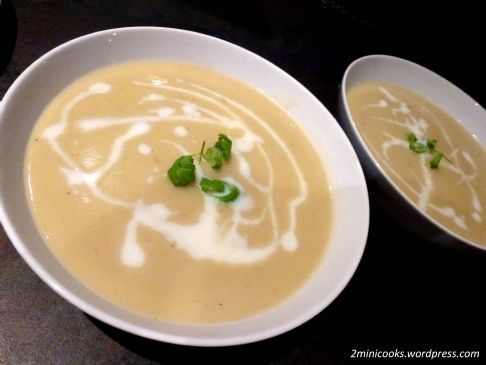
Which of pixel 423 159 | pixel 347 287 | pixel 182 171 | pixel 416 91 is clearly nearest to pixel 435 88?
pixel 416 91

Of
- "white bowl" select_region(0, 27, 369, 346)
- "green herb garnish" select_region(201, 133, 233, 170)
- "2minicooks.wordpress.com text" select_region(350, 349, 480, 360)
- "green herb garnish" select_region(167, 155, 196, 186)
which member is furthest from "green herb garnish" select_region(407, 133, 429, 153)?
"green herb garnish" select_region(167, 155, 196, 186)

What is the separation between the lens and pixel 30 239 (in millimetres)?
1374

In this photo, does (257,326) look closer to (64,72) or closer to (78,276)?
(78,276)

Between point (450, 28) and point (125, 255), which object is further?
point (450, 28)

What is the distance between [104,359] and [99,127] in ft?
3.16

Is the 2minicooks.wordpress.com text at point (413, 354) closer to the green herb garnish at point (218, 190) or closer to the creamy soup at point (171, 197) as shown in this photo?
the creamy soup at point (171, 197)

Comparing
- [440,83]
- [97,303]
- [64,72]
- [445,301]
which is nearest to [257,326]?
[97,303]

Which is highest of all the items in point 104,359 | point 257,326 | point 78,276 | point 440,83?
point 440,83

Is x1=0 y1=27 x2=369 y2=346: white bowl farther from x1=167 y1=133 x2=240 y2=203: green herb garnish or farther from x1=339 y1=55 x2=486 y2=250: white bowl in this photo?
x1=167 y1=133 x2=240 y2=203: green herb garnish

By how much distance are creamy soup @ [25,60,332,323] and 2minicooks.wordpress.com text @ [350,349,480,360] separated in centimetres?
38

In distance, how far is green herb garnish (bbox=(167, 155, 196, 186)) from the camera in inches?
66.8

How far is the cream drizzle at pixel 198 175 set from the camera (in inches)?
63.9

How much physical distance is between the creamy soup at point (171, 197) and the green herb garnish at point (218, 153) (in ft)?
0.13

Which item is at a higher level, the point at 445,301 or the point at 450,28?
the point at 450,28
